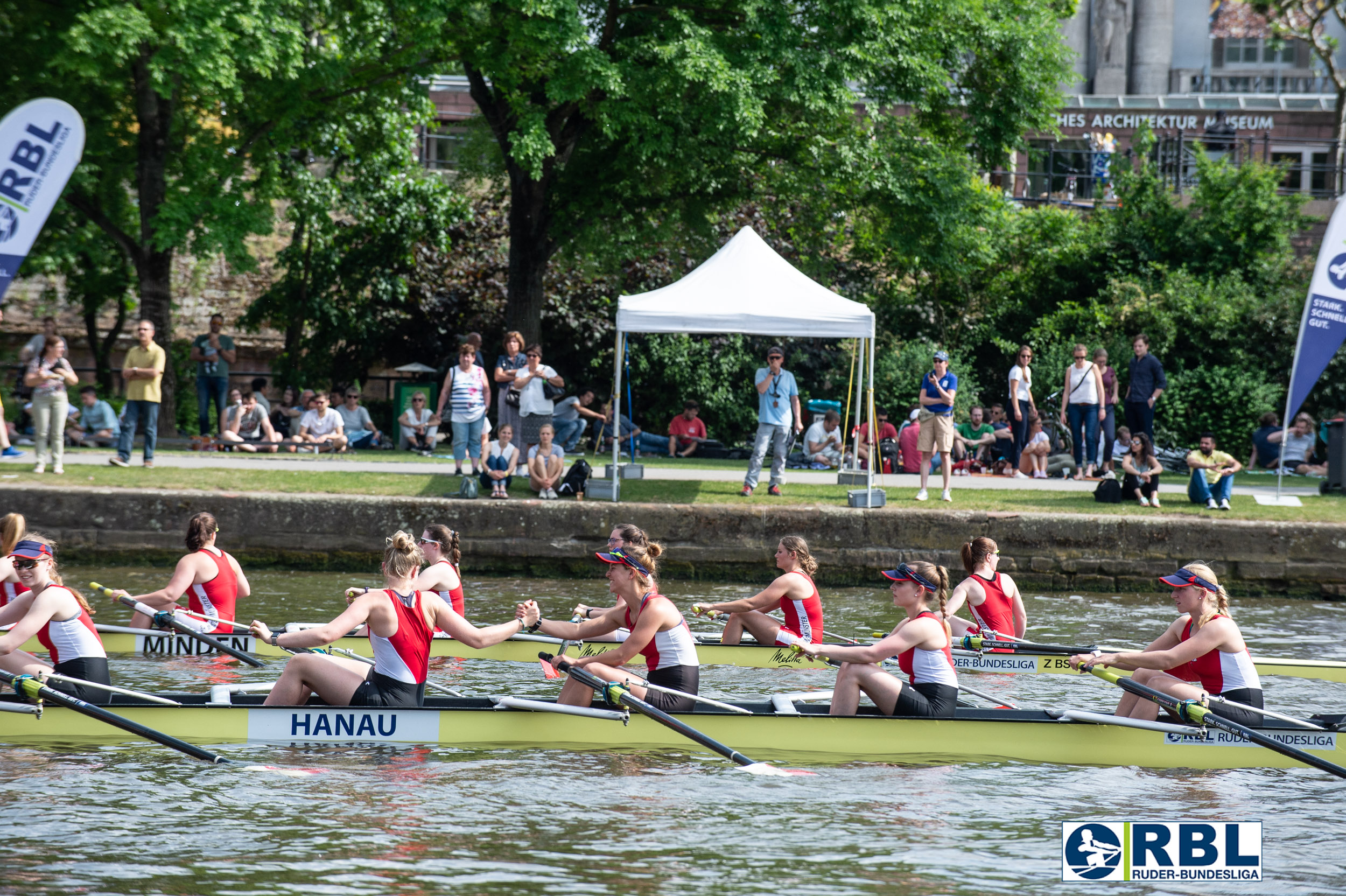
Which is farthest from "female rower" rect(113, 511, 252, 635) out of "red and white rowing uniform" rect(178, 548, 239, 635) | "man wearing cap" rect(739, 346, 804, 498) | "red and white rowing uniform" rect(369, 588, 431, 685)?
"man wearing cap" rect(739, 346, 804, 498)

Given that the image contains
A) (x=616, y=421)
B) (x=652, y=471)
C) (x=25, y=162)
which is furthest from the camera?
(x=652, y=471)

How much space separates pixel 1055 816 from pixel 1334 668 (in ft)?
14.3

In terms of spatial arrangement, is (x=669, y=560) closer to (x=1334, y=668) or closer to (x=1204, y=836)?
(x=1334, y=668)

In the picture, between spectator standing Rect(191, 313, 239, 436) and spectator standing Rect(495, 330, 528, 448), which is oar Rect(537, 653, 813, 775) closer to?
spectator standing Rect(495, 330, 528, 448)

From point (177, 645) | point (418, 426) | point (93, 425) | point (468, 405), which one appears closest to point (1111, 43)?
point (418, 426)

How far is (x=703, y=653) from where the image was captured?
1120 centimetres

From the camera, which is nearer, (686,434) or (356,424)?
(356,424)

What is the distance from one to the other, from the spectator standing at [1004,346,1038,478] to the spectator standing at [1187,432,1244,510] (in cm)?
334

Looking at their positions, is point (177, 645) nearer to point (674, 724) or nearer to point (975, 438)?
point (674, 724)

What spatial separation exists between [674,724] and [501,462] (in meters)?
8.25

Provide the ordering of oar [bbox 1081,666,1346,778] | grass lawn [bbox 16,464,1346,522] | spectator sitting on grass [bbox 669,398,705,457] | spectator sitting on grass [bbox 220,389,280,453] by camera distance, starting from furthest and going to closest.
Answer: spectator sitting on grass [bbox 669,398,705,457], spectator sitting on grass [bbox 220,389,280,453], grass lawn [bbox 16,464,1346,522], oar [bbox 1081,666,1346,778]

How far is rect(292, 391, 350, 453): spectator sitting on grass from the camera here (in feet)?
68.0

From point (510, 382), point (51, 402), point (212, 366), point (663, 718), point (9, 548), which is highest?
point (212, 366)

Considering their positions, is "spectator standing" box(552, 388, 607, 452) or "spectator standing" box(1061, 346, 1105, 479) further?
"spectator standing" box(552, 388, 607, 452)
